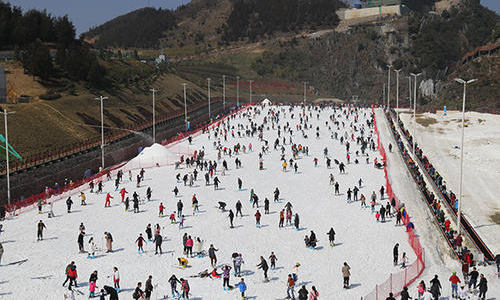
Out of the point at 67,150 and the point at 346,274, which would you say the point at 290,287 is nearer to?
the point at 346,274

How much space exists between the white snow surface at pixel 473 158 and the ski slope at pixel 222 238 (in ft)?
19.8

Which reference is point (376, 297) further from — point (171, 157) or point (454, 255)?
point (171, 157)

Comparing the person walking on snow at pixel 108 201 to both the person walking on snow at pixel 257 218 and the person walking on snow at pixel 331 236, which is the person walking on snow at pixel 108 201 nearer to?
the person walking on snow at pixel 257 218

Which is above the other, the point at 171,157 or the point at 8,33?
the point at 8,33

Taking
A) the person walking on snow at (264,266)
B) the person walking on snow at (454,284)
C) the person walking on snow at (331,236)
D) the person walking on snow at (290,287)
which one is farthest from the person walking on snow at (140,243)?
the person walking on snow at (454,284)

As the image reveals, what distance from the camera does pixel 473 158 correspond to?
5162 centimetres

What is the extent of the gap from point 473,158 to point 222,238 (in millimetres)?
32800

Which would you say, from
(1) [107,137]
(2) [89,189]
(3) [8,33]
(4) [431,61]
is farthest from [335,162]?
(4) [431,61]

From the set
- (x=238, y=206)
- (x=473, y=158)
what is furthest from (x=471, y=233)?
(x=473, y=158)

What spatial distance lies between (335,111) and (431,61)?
195ft

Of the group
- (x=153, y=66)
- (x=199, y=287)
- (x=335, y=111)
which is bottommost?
(x=199, y=287)

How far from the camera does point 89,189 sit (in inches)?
1534

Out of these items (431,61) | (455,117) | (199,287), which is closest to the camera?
(199,287)

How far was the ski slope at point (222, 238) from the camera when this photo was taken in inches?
861
